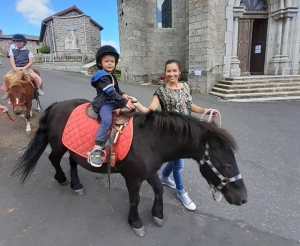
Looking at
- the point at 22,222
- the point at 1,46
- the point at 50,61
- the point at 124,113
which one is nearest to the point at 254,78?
the point at 124,113

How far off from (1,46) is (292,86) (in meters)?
45.3

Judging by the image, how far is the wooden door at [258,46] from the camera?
437 inches

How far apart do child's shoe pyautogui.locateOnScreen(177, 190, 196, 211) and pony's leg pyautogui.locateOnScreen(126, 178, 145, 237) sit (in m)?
0.63

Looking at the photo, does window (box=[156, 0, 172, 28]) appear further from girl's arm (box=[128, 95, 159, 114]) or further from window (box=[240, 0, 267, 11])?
girl's arm (box=[128, 95, 159, 114])

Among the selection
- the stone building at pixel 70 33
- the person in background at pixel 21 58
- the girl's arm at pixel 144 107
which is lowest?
the girl's arm at pixel 144 107

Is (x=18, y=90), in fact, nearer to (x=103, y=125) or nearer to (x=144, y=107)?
A: (x=103, y=125)

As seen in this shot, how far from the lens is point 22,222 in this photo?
226 cm

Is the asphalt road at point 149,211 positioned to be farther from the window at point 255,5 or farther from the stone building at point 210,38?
the window at point 255,5

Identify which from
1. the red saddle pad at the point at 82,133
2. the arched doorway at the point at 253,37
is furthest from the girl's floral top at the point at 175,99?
the arched doorway at the point at 253,37

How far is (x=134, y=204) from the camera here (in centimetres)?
213

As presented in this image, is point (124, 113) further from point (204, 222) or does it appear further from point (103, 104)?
point (204, 222)

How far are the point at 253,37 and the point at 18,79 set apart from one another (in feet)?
38.9

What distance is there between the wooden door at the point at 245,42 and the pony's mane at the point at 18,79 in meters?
10.4

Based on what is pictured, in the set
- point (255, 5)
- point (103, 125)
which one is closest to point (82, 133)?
point (103, 125)
